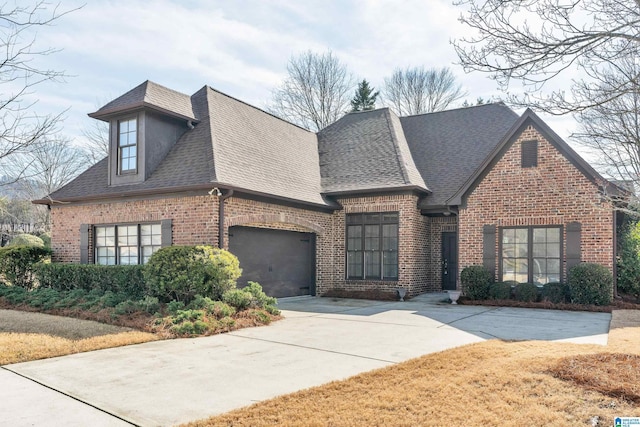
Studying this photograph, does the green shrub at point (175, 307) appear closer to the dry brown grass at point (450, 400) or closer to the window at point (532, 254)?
the dry brown grass at point (450, 400)

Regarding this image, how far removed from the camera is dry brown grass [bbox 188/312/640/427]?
14.5ft

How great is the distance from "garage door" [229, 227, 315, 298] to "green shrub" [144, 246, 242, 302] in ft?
6.63

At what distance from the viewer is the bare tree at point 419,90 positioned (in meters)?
37.2

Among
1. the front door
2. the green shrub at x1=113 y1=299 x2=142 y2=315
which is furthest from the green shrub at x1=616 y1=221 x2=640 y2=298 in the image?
the green shrub at x1=113 y1=299 x2=142 y2=315

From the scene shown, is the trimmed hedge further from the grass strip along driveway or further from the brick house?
the grass strip along driveway

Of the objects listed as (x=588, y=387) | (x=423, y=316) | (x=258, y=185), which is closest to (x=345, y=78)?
(x=258, y=185)

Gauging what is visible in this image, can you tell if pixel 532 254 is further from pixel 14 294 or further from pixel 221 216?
pixel 14 294

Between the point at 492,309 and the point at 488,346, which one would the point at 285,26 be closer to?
the point at 488,346

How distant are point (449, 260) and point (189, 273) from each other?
9.40 metres

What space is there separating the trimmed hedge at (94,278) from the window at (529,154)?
10618 millimetres

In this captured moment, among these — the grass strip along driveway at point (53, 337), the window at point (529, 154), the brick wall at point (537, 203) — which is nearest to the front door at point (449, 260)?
the brick wall at point (537, 203)

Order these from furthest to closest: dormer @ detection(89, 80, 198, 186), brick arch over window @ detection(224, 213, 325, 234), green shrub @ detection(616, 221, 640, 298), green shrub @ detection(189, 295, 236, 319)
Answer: dormer @ detection(89, 80, 198, 186), green shrub @ detection(616, 221, 640, 298), brick arch over window @ detection(224, 213, 325, 234), green shrub @ detection(189, 295, 236, 319)

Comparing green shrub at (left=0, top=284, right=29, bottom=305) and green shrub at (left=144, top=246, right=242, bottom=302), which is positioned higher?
green shrub at (left=144, top=246, right=242, bottom=302)

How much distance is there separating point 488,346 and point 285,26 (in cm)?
721
